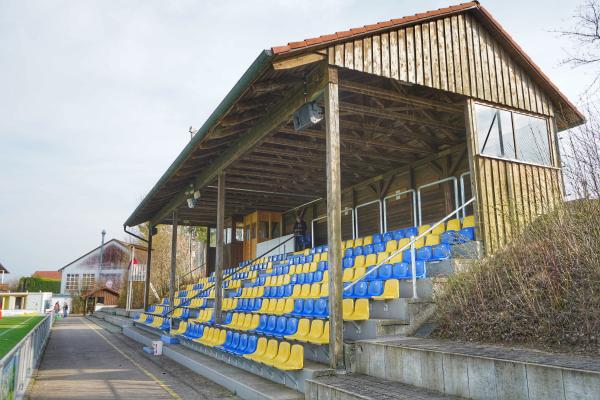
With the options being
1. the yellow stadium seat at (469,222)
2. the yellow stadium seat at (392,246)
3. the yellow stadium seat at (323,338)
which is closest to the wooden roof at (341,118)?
the yellow stadium seat at (469,222)

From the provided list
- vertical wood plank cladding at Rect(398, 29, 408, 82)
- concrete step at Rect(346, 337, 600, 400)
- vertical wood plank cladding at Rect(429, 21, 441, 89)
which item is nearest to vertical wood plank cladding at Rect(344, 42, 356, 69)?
vertical wood plank cladding at Rect(398, 29, 408, 82)

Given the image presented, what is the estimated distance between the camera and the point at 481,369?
4.44m

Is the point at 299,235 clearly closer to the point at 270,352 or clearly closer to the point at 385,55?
the point at 270,352

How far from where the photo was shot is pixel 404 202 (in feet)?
44.4

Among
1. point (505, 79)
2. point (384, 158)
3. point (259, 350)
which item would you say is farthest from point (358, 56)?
point (384, 158)

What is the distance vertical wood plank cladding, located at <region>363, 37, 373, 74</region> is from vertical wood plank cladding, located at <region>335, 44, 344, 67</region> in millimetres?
444

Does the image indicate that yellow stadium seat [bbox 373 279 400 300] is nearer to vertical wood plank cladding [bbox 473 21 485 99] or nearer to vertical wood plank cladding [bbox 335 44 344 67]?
vertical wood plank cladding [bbox 335 44 344 67]

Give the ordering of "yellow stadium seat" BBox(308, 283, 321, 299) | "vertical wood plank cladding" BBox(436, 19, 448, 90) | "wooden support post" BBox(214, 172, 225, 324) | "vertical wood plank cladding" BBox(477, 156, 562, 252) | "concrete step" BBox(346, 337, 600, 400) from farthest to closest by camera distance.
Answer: "wooden support post" BBox(214, 172, 225, 324) < "yellow stadium seat" BBox(308, 283, 321, 299) < "vertical wood plank cladding" BBox(436, 19, 448, 90) < "vertical wood plank cladding" BBox(477, 156, 562, 252) < "concrete step" BBox(346, 337, 600, 400)

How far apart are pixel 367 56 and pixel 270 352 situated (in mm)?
5180

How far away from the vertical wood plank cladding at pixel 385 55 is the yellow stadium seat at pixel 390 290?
3.48 meters

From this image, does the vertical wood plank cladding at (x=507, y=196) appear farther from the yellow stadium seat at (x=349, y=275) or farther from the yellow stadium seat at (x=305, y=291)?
the yellow stadium seat at (x=305, y=291)

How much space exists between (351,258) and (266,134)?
11.7ft

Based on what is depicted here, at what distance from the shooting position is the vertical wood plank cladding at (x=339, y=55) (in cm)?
741

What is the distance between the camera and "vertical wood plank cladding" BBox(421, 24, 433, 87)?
27.3 ft
